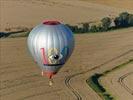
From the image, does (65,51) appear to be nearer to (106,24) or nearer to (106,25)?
(106,25)

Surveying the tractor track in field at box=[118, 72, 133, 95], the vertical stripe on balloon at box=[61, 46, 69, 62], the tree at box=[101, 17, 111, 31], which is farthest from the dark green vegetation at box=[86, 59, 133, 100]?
the tree at box=[101, 17, 111, 31]

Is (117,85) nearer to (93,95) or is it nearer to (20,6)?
(93,95)

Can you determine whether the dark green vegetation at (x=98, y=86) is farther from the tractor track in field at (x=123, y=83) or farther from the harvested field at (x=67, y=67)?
the tractor track in field at (x=123, y=83)

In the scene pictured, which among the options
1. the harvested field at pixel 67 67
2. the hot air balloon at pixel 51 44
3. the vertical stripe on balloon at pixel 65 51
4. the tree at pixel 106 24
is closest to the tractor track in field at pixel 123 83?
the harvested field at pixel 67 67

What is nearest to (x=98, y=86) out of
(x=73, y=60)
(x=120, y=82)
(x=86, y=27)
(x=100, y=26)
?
(x=120, y=82)

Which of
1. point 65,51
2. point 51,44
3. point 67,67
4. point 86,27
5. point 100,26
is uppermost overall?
point 51,44

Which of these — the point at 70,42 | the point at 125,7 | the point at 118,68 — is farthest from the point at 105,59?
the point at 125,7

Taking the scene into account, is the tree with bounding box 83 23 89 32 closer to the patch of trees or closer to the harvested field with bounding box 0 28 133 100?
the patch of trees
